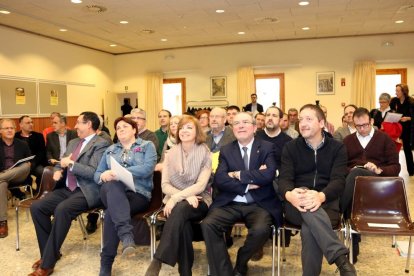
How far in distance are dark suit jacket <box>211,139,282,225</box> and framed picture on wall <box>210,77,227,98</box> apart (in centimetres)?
845

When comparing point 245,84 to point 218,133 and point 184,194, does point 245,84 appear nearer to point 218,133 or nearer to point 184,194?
point 218,133

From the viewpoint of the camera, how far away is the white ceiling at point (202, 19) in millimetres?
6949

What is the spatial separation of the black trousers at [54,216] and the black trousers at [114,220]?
34cm

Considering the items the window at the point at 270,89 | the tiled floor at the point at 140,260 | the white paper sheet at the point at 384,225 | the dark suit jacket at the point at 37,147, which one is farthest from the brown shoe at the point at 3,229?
the window at the point at 270,89

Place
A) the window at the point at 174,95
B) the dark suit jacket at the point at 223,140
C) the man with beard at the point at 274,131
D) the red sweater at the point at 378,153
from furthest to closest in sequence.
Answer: the window at the point at 174,95, the dark suit jacket at the point at 223,140, the man with beard at the point at 274,131, the red sweater at the point at 378,153

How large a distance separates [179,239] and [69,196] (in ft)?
4.28

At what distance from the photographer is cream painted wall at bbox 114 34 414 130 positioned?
1005 centimetres

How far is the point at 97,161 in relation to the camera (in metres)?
3.39

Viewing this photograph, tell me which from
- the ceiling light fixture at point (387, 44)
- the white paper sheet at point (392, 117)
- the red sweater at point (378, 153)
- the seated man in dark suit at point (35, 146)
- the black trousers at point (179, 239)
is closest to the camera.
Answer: the black trousers at point (179, 239)

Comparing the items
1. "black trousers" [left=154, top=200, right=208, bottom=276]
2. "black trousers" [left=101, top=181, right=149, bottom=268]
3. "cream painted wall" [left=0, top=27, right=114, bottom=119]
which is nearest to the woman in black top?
"black trousers" [left=154, top=200, right=208, bottom=276]

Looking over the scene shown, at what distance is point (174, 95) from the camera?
12.2 m

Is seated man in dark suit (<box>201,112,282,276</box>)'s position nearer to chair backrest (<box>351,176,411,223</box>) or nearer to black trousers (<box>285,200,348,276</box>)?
black trousers (<box>285,200,348,276</box>)

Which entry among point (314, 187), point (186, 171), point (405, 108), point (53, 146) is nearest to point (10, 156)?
point (53, 146)

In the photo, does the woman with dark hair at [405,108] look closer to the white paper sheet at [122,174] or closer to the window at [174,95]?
the white paper sheet at [122,174]
